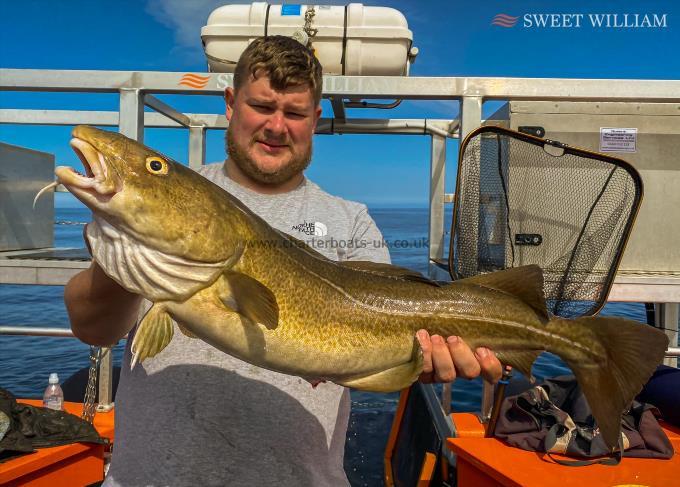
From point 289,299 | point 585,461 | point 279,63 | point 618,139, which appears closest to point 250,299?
point 289,299

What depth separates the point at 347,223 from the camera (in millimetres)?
2996

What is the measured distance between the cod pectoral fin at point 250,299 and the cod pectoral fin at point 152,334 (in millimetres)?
255

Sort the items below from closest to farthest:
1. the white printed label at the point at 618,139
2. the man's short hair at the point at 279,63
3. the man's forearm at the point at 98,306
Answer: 1. the man's forearm at the point at 98,306
2. the man's short hair at the point at 279,63
3. the white printed label at the point at 618,139

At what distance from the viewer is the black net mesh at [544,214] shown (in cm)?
385

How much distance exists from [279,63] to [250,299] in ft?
5.32

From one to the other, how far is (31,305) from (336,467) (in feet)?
76.0

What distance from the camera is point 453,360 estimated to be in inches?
95.8

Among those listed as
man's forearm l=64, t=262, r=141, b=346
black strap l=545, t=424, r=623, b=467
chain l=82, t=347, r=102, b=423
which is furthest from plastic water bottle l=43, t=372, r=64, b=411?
black strap l=545, t=424, r=623, b=467

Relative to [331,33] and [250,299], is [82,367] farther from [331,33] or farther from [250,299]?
[250,299]

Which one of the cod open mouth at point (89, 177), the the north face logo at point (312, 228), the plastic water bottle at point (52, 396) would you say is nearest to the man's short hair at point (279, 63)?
the the north face logo at point (312, 228)

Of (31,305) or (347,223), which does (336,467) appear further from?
(31,305)

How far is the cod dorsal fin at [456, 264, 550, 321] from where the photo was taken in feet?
8.43

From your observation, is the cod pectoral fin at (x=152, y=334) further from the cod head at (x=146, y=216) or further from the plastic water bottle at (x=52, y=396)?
the plastic water bottle at (x=52, y=396)

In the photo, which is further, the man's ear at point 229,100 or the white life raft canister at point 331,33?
the white life raft canister at point 331,33
